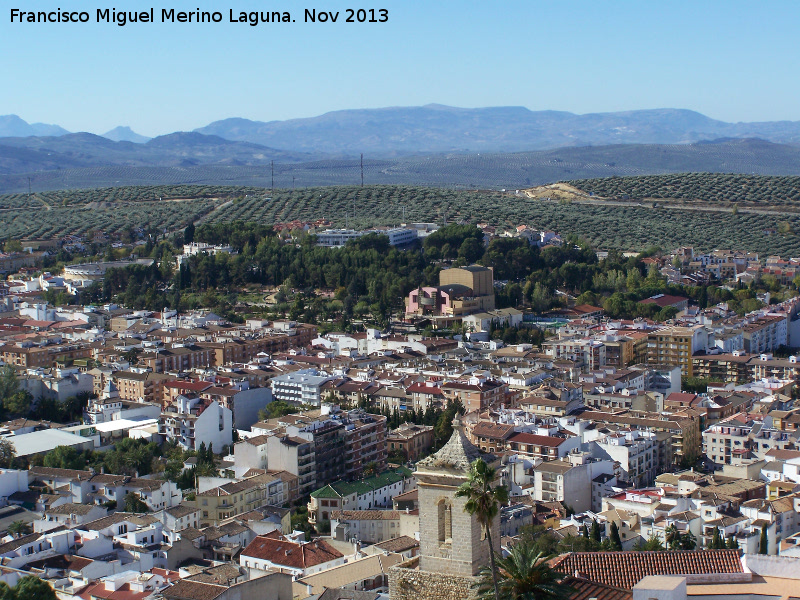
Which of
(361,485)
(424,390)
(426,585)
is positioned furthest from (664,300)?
(426,585)

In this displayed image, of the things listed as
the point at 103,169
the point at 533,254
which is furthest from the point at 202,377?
the point at 103,169

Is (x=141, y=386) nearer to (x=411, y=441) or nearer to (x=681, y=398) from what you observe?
(x=411, y=441)

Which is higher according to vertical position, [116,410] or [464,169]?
[464,169]

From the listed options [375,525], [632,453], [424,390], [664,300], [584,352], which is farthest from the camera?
[664,300]

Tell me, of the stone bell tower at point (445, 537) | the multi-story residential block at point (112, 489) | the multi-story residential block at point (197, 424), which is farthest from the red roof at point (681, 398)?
the stone bell tower at point (445, 537)

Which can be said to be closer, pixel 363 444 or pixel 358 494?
pixel 358 494

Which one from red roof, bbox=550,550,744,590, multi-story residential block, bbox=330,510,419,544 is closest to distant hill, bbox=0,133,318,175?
multi-story residential block, bbox=330,510,419,544

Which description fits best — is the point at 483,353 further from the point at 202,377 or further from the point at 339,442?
the point at 339,442
